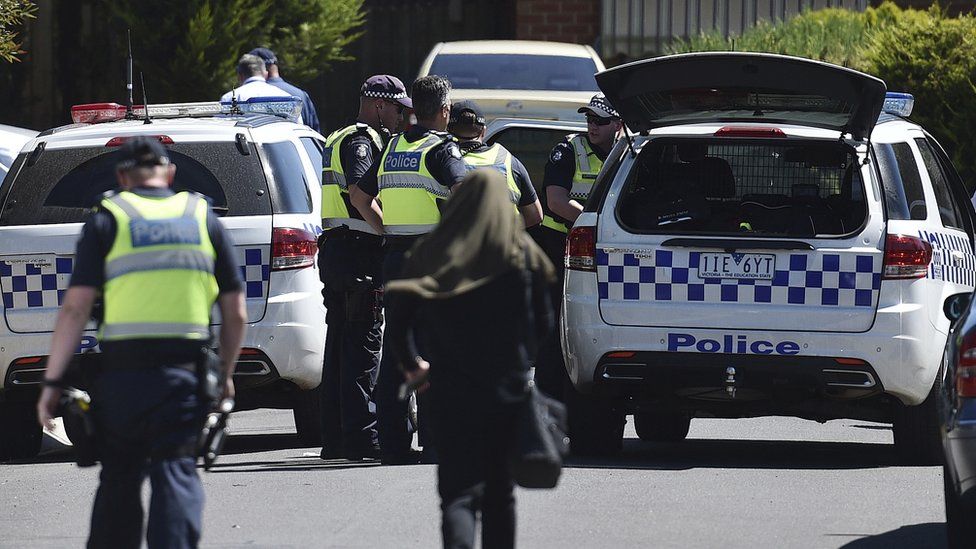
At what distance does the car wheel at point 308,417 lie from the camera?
31.5 feet

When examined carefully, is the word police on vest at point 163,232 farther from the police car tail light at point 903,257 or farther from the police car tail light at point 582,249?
the police car tail light at point 903,257

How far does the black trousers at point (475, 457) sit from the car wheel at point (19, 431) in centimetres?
441

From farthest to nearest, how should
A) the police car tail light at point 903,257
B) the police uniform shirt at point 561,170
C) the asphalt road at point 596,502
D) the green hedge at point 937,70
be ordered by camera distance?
the green hedge at point 937,70
the police uniform shirt at point 561,170
the police car tail light at point 903,257
the asphalt road at point 596,502

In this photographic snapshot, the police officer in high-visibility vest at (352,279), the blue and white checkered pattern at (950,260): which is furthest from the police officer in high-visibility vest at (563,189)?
the blue and white checkered pattern at (950,260)

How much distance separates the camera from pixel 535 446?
556cm

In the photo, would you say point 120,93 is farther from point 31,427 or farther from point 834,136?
point 834,136

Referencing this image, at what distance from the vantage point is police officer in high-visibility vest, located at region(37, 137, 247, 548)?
18.1 ft

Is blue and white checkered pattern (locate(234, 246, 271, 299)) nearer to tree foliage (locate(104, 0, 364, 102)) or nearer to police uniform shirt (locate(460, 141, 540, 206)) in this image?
police uniform shirt (locate(460, 141, 540, 206))

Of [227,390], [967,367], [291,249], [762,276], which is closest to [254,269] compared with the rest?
[291,249]

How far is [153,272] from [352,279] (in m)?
3.34

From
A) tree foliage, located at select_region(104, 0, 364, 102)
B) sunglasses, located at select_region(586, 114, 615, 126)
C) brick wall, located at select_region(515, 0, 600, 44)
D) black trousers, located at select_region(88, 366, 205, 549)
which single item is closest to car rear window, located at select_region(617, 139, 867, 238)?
sunglasses, located at select_region(586, 114, 615, 126)

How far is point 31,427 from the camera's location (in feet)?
31.7

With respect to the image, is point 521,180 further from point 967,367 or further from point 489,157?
point 967,367

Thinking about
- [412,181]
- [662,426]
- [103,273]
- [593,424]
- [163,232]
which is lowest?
[662,426]
